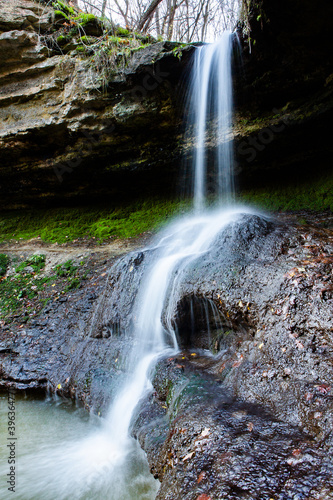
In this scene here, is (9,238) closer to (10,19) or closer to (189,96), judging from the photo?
(10,19)

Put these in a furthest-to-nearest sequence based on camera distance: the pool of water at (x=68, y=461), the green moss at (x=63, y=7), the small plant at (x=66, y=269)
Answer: the green moss at (x=63, y=7) → the small plant at (x=66, y=269) → the pool of water at (x=68, y=461)

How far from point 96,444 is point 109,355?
1.17m

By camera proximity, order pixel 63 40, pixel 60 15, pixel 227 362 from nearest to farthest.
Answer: pixel 227 362 < pixel 63 40 < pixel 60 15

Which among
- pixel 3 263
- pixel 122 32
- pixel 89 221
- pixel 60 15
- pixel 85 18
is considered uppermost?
pixel 60 15

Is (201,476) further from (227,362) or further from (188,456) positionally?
(227,362)

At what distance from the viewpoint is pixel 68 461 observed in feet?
9.83

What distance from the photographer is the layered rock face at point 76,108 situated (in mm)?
6027

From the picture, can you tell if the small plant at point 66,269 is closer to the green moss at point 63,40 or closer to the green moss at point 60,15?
the green moss at point 63,40

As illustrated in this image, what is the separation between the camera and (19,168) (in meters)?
7.95

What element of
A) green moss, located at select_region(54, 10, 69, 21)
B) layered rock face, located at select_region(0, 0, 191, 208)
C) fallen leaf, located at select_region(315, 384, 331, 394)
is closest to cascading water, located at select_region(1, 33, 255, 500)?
layered rock face, located at select_region(0, 0, 191, 208)

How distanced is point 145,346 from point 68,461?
5.15ft

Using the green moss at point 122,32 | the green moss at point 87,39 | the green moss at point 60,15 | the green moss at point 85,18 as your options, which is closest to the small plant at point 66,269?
the green moss at point 87,39

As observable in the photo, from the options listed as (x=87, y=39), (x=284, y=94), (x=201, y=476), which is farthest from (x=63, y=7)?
(x=201, y=476)

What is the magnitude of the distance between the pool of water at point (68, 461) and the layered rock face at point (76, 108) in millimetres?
6156
